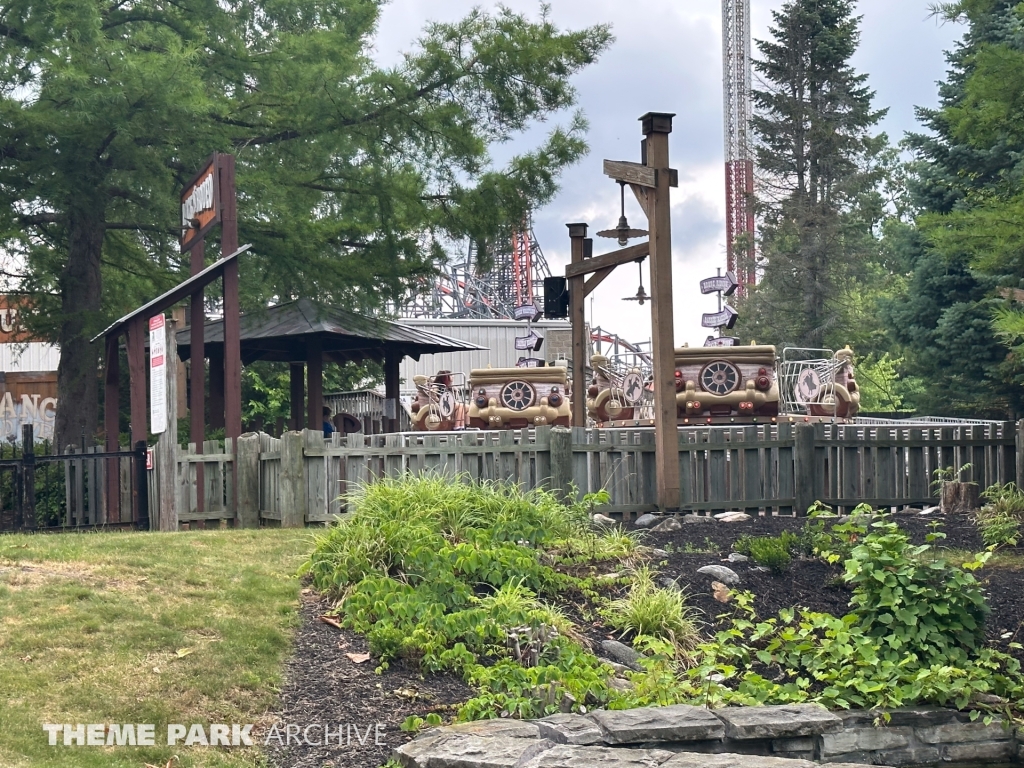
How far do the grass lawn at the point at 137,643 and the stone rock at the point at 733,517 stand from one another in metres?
4.93

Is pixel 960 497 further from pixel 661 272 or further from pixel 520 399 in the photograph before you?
pixel 520 399

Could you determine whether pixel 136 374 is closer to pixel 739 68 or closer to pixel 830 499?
pixel 830 499

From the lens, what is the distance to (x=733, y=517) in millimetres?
12469

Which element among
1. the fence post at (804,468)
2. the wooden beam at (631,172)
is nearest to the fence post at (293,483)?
the wooden beam at (631,172)

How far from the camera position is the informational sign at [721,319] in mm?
21062

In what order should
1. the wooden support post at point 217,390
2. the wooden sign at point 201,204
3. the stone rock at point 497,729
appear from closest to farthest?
the stone rock at point 497,729 < the wooden sign at point 201,204 < the wooden support post at point 217,390

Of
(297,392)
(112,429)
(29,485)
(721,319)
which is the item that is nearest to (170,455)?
(29,485)

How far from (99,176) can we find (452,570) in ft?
42.8

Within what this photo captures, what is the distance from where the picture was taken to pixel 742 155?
201 feet

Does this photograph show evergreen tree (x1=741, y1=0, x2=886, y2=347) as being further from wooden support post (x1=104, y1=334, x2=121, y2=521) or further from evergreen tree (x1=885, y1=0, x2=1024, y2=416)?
wooden support post (x1=104, y1=334, x2=121, y2=521)

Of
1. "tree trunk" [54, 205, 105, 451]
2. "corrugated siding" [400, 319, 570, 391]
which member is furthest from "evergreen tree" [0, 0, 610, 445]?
"corrugated siding" [400, 319, 570, 391]

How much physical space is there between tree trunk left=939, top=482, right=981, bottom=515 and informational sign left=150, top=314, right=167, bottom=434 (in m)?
8.67

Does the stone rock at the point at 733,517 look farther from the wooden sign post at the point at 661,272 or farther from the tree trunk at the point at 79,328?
the tree trunk at the point at 79,328

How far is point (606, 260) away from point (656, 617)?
28.9 ft
